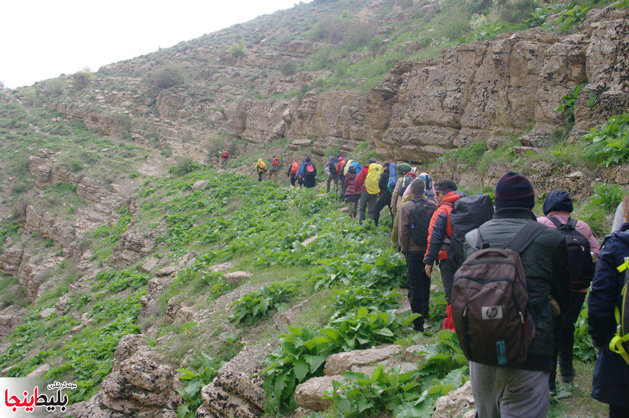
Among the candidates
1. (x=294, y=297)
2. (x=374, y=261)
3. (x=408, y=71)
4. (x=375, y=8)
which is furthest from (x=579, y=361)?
(x=375, y=8)

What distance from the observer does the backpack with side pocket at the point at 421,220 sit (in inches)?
203

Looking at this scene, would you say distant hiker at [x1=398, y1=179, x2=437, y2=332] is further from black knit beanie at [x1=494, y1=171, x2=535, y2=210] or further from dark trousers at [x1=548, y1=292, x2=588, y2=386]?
black knit beanie at [x1=494, y1=171, x2=535, y2=210]

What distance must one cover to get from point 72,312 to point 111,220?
9734mm

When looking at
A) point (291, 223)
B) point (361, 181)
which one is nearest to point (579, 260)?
point (361, 181)

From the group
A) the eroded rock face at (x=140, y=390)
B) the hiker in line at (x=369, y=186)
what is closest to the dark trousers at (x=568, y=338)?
the eroded rock face at (x=140, y=390)

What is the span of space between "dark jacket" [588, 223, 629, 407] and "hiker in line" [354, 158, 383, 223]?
7.18m

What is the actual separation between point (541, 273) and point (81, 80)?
1897 inches

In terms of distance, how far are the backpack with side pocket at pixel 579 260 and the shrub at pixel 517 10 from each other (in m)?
12.3

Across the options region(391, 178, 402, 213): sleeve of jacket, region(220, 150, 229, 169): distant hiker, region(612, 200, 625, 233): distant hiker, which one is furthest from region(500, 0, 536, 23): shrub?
region(220, 150, 229, 169): distant hiker

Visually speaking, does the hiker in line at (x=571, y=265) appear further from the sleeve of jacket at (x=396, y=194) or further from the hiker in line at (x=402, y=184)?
the sleeve of jacket at (x=396, y=194)

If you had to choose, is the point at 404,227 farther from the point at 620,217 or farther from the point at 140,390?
the point at 140,390

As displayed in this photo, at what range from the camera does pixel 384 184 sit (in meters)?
9.56

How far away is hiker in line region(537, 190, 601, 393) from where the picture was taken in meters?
3.48

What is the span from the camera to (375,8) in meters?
47.2
